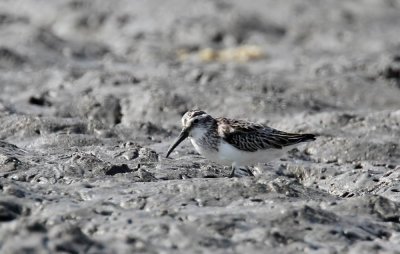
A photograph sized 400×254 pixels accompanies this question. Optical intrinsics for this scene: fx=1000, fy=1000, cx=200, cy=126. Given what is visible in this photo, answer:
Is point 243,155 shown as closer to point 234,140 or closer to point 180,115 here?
point 234,140

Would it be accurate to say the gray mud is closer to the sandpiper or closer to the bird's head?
the sandpiper

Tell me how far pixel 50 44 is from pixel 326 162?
29.2ft

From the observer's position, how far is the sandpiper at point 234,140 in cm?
1119

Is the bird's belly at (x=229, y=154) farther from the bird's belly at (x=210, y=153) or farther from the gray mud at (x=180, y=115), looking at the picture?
the gray mud at (x=180, y=115)

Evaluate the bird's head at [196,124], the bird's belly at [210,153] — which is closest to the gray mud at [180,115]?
the bird's belly at [210,153]

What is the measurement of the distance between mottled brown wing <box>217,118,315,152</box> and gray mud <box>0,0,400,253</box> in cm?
38

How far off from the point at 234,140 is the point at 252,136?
9.0 inches

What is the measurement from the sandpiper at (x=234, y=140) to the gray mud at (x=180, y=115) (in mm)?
234

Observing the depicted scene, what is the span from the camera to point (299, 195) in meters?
9.80

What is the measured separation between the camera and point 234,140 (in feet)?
36.9

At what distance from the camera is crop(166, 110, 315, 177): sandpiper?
1119 centimetres

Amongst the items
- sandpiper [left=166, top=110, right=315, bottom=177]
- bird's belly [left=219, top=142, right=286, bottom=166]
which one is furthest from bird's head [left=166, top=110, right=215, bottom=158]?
bird's belly [left=219, top=142, right=286, bottom=166]

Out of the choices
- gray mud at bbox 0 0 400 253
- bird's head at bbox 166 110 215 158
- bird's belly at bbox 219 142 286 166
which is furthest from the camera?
bird's head at bbox 166 110 215 158

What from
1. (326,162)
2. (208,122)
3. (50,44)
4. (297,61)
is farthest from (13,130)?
(297,61)
